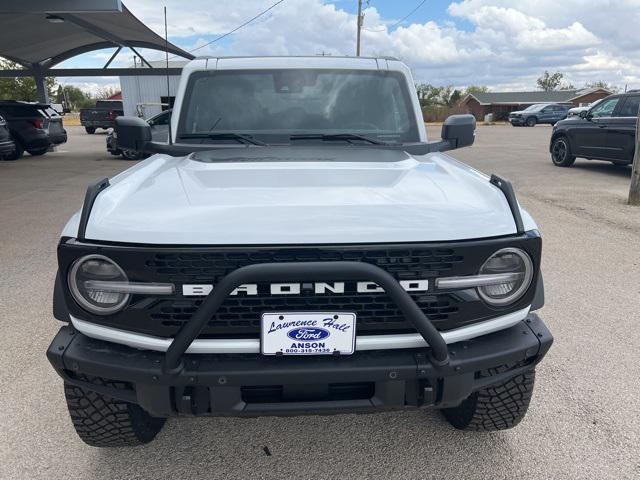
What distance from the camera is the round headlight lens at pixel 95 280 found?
6.27 feet

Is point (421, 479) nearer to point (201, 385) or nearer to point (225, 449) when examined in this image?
point (225, 449)

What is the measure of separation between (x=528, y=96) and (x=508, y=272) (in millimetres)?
79623

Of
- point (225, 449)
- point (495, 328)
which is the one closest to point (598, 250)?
point (495, 328)

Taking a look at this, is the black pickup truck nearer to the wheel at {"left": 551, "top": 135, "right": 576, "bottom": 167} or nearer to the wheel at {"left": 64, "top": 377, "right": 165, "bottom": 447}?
the wheel at {"left": 551, "top": 135, "right": 576, "bottom": 167}

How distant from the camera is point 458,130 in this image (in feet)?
11.5

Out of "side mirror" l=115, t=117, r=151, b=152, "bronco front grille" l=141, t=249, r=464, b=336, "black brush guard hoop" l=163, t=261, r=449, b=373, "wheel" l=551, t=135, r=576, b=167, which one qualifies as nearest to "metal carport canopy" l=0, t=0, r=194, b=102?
"side mirror" l=115, t=117, r=151, b=152

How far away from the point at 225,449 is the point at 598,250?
16.6ft

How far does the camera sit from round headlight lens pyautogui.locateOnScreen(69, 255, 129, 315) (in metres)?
1.91

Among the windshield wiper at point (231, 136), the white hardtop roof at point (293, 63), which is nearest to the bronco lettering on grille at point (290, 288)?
the windshield wiper at point (231, 136)

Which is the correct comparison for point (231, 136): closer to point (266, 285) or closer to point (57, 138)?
point (266, 285)

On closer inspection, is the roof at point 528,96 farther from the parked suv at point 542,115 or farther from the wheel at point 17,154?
the wheel at point 17,154

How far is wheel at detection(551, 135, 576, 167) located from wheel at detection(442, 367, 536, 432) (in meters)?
11.6

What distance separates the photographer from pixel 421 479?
2.34 meters

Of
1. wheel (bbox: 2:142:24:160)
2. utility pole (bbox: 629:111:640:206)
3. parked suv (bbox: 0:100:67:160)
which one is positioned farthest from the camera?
wheel (bbox: 2:142:24:160)
